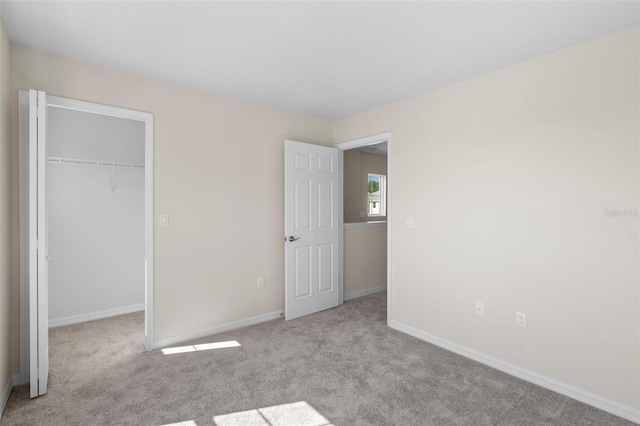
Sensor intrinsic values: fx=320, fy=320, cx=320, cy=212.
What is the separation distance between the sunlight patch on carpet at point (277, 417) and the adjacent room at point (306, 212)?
2cm

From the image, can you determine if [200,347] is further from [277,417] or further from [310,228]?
[310,228]

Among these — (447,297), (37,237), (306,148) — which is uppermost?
(306,148)

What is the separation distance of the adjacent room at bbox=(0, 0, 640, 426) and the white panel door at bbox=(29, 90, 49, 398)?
0.04 ft

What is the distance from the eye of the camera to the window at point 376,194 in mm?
6031

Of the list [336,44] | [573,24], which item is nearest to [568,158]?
[573,24]

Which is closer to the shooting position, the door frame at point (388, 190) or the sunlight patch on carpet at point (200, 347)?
the sunlight patch on carpet at point (200, 347)

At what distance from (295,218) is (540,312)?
2.49m

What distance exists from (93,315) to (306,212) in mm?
2743

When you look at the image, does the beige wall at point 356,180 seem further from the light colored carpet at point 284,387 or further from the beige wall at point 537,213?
the light colored carpet at point 284,387

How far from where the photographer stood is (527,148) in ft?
8.16

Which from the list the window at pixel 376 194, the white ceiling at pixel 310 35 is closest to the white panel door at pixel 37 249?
the white ceiling at pixel 310 35

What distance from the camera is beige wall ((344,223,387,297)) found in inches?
179

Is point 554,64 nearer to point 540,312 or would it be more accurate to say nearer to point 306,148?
point 540,312

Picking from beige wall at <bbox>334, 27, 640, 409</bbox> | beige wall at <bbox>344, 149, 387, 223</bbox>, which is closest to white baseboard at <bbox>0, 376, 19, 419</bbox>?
beige wall at <bbox>334, 27, 640, 409</bbox>
